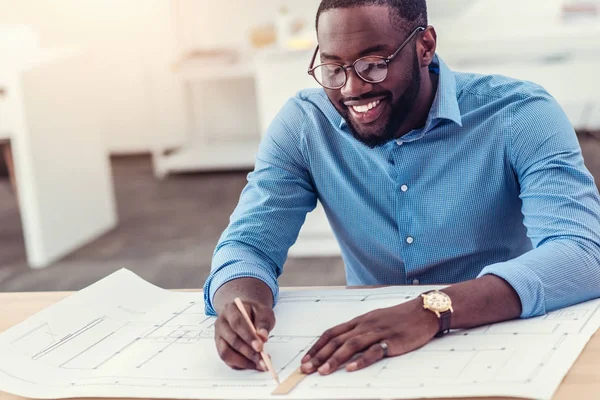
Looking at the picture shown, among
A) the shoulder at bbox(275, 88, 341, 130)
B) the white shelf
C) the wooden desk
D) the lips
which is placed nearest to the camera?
the wooden desk

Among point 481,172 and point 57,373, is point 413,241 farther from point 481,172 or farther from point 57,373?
point 57,373

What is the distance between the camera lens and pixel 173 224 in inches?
159

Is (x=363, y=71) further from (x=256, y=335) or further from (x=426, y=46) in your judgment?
(x=256, y=335)

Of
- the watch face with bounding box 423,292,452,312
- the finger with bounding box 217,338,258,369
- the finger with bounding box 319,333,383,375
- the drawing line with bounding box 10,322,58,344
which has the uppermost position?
the watch face with bounding box 423,292,452,312

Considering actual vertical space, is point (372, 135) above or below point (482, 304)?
above

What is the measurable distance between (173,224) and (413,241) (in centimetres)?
272

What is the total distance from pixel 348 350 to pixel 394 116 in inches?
19.3

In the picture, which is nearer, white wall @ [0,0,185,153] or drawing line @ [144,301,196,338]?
drawing line @ [144,301,196,338]

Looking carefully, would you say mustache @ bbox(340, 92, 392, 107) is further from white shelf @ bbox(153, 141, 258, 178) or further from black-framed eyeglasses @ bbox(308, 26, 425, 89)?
white shelf @ bbox(153, 141, 258, 178)

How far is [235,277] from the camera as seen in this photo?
128cm

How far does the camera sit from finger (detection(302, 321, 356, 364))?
3.33 feet

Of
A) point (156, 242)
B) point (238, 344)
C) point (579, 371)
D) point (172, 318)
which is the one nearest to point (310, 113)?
point (172, 318)

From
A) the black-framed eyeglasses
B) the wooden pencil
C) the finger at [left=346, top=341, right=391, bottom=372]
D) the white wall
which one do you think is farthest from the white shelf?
the finger at [left=346, top=341, right=391, bottom=372]

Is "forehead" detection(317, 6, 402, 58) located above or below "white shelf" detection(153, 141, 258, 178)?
above
